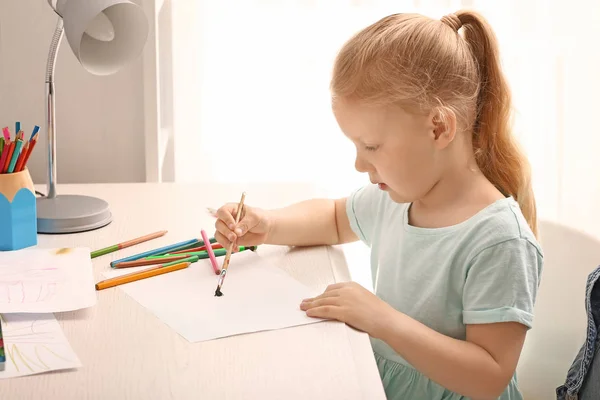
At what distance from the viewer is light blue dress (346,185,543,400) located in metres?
0.98

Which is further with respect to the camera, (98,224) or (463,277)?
(98,224)

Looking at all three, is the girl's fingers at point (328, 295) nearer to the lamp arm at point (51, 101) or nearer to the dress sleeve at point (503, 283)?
the dress sleeve at point (503, 283)

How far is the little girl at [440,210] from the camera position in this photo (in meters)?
0.95

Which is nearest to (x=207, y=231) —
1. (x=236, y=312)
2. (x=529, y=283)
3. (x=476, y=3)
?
(x=236, y=312)

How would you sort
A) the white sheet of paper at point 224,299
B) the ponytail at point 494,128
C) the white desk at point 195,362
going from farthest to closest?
1. the ponytail at point 494,128
2. the white sheet of paper at point 224,299
3. the white desk at point 195,362

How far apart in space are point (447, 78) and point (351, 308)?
33 centimetres

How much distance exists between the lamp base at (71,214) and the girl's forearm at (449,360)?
1.70 feet

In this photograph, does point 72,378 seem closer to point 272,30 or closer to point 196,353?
point 196,353

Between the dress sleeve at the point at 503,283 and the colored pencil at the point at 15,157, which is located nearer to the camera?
the dress sleeve at the point at 503,283

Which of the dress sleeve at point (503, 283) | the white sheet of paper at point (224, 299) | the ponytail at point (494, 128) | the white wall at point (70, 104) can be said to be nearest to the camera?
the white sheet of paper at point (224, 299)

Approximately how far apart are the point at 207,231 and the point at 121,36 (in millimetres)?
326

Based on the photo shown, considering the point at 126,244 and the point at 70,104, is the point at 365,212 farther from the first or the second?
the point at 70,104

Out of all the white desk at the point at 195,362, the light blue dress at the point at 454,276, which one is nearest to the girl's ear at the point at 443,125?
the light blue dress at the point at 454,276

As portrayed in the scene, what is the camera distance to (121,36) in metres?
1.22
